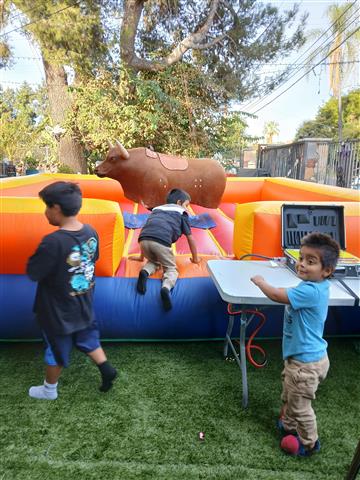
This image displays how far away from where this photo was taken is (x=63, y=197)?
1678 mm

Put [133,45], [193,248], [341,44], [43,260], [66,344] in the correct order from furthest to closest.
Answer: [341,44]
[133,45]
[193,248]
[66,344]
[43,260]

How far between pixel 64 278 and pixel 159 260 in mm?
1158

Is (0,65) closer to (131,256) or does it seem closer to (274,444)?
(131,256)

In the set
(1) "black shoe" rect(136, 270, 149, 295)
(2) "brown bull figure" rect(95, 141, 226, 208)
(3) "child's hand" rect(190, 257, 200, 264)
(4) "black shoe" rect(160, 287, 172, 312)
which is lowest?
(4) "black shoe" rect(160, 287, 172, 312)

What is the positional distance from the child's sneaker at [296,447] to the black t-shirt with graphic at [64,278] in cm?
108

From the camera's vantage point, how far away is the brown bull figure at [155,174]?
3.99 metres

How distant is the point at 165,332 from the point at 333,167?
7263 mm

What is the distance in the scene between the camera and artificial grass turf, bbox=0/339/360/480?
173 centimetres

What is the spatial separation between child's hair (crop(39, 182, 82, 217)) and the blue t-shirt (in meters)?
1.00

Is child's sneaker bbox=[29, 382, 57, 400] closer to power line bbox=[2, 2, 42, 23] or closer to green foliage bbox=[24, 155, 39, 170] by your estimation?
power line bbox=[2, 2, 42, 23]

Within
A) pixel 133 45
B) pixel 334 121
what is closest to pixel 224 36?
pixel 133 45

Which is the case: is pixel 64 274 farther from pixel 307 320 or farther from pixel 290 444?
pixel 290 444

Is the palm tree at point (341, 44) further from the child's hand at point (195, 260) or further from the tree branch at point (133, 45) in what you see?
the child's hand at point (195, 260)

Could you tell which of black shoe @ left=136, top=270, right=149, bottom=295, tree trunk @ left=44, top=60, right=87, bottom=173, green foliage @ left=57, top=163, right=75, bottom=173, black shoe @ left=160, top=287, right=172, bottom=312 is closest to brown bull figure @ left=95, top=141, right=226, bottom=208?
black shoe @ left=136, top=270, right=149, bottom=295
